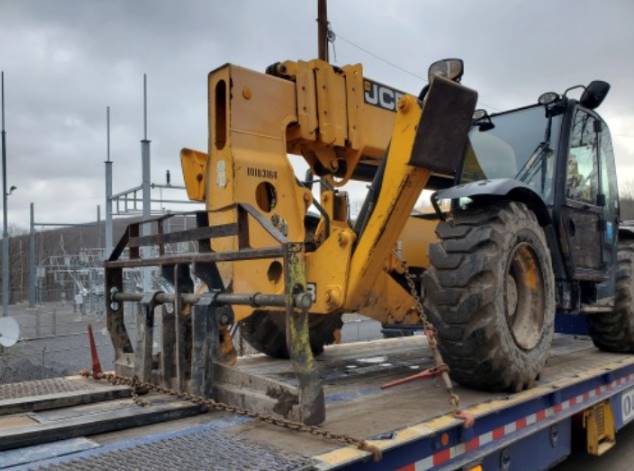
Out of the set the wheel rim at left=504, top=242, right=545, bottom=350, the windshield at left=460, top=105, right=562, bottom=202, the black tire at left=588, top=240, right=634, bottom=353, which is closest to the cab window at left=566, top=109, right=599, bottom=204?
the windshield at left=460, top=105, right=562, bottom=202

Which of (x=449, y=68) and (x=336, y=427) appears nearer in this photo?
(x=336, y=427)

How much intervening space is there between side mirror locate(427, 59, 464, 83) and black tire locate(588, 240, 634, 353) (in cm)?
337

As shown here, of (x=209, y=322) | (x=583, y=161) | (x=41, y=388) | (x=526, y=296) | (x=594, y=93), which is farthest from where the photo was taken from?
(x=583, y=161)

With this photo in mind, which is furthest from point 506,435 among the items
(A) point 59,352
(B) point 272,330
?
(A) point 59,352

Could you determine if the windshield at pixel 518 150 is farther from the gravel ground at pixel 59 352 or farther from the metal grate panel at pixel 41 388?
the gravel ground at pixel 59 352

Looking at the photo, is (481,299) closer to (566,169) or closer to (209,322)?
(209,322)

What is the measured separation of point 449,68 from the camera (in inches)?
163

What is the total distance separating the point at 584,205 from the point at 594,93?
106 cm

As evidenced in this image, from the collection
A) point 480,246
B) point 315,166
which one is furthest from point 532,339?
point 315,166

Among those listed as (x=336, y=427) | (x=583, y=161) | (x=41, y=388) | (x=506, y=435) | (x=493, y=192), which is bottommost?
(x=506, y=435)

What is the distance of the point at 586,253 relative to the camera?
577 centimetres

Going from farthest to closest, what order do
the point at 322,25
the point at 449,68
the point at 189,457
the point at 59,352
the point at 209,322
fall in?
1. the point at 322,25
2. the point at 59,352
3. the point at 449,68
4. the point at 209,322
5. the point at 189,457

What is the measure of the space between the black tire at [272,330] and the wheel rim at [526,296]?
1.71 m

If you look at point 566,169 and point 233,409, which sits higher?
point 566,169
